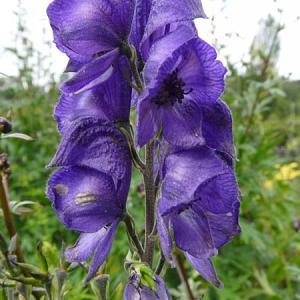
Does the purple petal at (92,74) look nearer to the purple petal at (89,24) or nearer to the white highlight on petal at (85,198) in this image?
the purple petal at (89,24)

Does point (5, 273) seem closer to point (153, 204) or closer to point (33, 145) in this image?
point (153, 204)

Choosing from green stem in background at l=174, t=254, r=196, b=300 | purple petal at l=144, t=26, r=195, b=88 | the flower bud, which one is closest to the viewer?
purple petal at l=144, t=26, r=195, b=88

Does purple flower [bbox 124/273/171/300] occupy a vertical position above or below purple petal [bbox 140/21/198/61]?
below

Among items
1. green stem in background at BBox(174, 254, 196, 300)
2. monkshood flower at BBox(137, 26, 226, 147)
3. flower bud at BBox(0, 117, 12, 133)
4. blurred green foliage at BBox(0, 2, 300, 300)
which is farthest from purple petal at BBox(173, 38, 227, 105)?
blurred green foliage at BBox(0, 2, 300, 300)

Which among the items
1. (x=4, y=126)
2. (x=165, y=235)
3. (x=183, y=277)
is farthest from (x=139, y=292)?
(x=183, y=277)

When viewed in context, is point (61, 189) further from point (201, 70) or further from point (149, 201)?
point (201, 70)

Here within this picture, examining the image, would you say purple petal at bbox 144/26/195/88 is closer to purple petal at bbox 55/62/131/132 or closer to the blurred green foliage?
purple petal at bbox 55/62/131/132

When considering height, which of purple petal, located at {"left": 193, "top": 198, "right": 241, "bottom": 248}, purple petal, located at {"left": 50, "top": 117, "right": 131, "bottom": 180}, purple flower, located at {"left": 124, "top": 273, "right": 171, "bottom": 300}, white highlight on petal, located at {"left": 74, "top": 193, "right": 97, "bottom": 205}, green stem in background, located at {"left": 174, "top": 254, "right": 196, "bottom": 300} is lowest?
green stem in background, located at {"left": 174, "top": 254, "right": 196, "bottom": 300}

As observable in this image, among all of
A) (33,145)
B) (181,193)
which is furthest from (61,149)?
(33,145)
